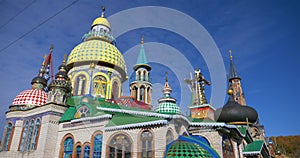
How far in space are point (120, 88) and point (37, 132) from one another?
33.0 feet

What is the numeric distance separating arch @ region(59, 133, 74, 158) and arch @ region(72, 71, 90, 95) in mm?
6632

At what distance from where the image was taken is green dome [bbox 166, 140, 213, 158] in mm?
12750

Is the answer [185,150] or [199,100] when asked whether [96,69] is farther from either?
[185,150]

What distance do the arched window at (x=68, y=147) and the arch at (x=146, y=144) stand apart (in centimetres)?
566

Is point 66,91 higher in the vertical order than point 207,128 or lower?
higher

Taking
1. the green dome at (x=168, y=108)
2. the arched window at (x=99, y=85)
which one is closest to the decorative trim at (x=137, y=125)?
the green dome at (x=168, y=108)

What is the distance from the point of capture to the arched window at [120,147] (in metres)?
14.3

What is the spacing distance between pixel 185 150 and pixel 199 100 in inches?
560

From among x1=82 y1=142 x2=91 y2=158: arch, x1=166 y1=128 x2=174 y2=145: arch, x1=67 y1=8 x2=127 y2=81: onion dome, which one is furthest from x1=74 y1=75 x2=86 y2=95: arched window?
x1=166 y1=128 x2=174 y2=145: arch

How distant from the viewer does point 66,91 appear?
68.0 feet

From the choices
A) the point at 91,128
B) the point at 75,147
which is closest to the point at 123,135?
the point at 91,128

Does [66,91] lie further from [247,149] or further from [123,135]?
[247,149]

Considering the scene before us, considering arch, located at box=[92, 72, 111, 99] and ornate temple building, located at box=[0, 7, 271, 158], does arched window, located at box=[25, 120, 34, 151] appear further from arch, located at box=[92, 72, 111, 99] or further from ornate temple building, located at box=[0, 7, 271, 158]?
arch, located at box=[92, 72, 111, 99]

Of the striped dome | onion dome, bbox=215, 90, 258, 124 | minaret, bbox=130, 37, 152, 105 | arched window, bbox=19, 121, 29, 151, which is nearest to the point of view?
arched window, bbox=19, 121, 29, 151
